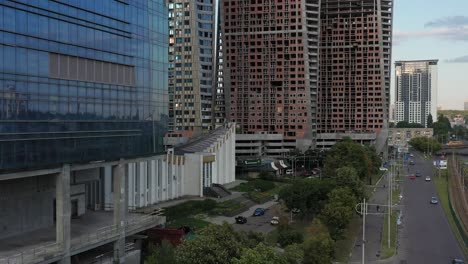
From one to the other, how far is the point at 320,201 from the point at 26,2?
43512 mm

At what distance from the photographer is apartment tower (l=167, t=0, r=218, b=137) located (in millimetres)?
Result: 143875

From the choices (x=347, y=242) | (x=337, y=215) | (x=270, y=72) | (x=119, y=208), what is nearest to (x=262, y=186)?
(x=347, y=242)

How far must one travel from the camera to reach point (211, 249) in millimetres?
34656

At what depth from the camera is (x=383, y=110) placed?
163500 millimetres

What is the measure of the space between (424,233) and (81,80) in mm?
45846

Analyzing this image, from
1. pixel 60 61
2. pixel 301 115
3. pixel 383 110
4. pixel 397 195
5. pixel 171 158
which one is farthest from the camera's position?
pixel 383 110

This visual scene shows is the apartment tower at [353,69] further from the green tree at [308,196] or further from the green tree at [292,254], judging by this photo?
the green tree at [292,254]

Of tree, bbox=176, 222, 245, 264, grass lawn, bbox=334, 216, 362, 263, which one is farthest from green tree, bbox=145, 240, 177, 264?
grass lawn, bbox=334, 216, 362, 263

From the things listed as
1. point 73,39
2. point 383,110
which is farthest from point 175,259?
point 383,110

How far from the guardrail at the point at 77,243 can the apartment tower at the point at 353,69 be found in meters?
120

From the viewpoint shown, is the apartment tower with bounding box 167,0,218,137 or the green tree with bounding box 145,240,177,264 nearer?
the green tree with bounding box 145,240,177,264

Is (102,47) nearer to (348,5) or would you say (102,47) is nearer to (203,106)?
(203,106)

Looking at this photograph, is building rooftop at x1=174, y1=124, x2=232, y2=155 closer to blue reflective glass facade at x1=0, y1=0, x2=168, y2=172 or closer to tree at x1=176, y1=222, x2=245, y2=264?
blue reflective glass facade at x1=0, y1=0, x2=168, y2=172

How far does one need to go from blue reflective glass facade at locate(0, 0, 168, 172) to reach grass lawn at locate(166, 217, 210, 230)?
1348cm
